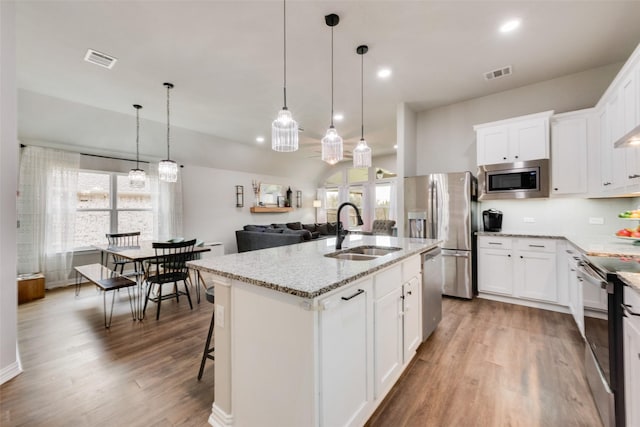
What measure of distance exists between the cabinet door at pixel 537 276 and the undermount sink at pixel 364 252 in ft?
A: 7.53

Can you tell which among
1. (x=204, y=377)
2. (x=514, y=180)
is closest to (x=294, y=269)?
(x=204, y=377)

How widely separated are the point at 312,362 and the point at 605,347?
67.1 inches

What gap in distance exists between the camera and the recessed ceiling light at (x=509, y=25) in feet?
8.08

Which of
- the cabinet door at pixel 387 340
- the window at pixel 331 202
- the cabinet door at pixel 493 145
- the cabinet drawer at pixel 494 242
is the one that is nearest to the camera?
the cabinet door at pixel 387 340

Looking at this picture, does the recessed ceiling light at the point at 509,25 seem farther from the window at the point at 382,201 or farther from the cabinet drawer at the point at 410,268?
the window at the point at 382,201

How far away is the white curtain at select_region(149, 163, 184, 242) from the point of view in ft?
18.9

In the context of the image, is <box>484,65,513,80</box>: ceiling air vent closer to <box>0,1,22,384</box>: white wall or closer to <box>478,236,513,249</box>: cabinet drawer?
<box>478,236,513,249</box>: cabinet drawer

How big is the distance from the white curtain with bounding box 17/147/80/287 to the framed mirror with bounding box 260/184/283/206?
4.31 meters

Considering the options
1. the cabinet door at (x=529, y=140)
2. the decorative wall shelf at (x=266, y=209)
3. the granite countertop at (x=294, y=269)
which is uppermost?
the cabinet door at (x=529, y=140)

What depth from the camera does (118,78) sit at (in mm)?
3389

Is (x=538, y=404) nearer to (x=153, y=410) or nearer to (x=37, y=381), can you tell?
(x=153, y=410)

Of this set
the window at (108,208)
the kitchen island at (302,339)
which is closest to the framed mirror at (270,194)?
the window at (108,208)

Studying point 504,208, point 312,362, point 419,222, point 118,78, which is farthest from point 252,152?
point 312,362

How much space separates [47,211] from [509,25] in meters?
6.94
